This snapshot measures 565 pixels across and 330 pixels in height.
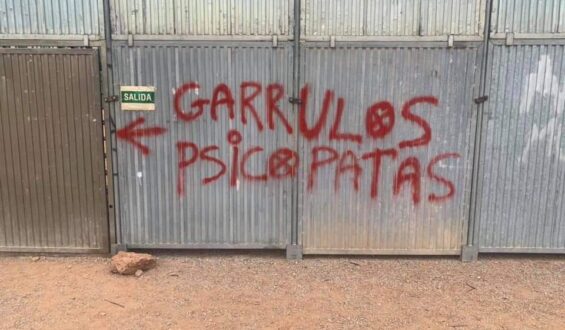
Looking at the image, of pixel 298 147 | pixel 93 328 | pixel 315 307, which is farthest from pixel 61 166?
pixel 315 307

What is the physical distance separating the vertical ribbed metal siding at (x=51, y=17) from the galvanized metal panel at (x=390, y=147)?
2.17 m

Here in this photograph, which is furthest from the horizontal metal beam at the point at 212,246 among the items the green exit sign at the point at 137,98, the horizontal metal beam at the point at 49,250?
the green exit sign at the point at 137,98

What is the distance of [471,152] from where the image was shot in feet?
17.5

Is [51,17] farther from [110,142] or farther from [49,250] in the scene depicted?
[49,250]

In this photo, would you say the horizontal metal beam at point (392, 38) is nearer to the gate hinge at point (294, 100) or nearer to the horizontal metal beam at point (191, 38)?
the horizontal metal beam at point (191, 38)

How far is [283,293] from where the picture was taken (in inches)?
191

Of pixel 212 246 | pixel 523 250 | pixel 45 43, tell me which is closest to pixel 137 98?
pixel 45 43

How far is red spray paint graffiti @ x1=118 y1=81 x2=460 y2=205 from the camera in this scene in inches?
209

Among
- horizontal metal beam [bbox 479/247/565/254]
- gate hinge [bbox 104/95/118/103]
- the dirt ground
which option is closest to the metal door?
horizontal metal beam [bbox 479/247/565/254]

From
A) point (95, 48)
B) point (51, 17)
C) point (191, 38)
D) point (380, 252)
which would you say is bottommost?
point (380, 252)

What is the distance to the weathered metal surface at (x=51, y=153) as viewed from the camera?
5.27m

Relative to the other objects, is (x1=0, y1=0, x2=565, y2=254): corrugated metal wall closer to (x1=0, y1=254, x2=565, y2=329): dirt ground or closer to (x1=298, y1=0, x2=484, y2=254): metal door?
(x1=298, y1=0, x2=484, y2=254): metal door

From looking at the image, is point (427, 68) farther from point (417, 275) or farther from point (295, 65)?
point (417, 275)

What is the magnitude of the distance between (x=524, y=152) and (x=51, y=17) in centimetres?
501
